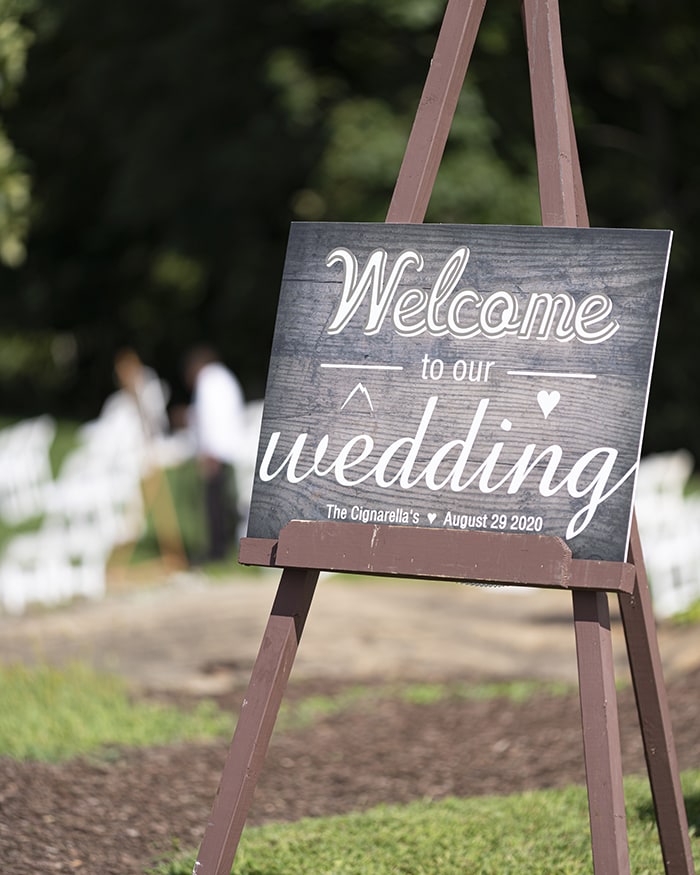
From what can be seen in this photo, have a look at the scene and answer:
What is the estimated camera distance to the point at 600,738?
132 inches

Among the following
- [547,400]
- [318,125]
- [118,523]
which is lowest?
[547,400]

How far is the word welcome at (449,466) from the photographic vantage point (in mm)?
3451

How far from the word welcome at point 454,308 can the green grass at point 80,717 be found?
276cm

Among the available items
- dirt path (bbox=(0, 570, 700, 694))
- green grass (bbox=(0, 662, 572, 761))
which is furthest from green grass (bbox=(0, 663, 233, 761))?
dirt path (bbox=(0, 570, 700, 694))

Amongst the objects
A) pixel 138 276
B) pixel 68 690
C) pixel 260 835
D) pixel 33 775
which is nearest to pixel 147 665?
pixel 68 690

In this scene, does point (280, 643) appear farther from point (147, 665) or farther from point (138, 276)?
point (138, 276)

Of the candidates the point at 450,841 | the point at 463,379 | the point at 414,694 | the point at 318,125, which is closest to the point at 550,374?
the point at 463,379

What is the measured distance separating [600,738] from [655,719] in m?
0.48

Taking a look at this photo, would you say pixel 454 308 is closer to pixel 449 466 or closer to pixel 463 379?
pixel 463 379

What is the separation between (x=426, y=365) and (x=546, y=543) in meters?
0.58

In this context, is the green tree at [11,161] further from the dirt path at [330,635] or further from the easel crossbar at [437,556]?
the easel crossbar at [437,556]

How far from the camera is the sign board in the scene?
349 centimetres

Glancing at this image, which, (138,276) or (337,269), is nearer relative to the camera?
(337,269)

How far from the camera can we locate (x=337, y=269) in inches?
150
